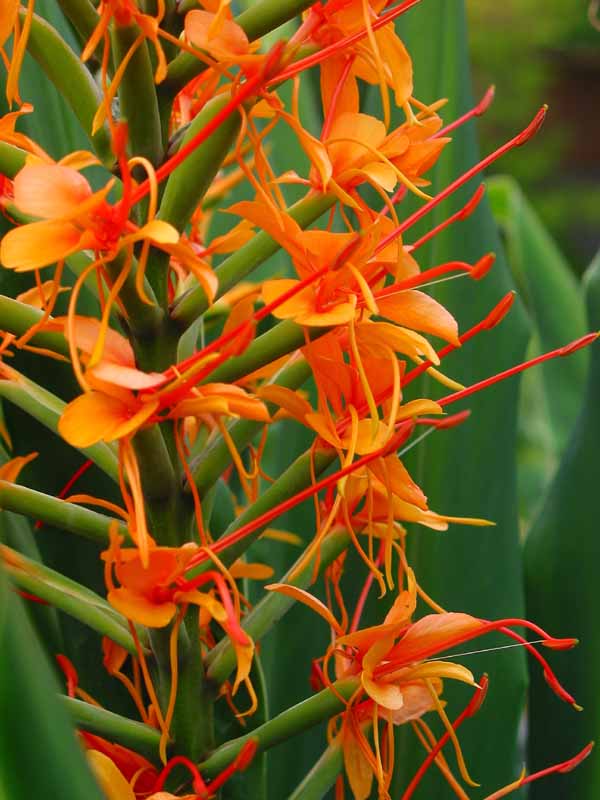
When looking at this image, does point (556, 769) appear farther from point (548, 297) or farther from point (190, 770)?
point (548, 297)

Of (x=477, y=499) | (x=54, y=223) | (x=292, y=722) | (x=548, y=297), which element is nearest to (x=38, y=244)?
(x=54, y=223)

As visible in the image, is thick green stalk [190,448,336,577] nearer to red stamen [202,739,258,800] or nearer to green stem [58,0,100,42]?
red stamen [202,739,258,800]

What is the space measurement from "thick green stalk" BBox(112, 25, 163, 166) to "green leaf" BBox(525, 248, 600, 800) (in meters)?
0.36

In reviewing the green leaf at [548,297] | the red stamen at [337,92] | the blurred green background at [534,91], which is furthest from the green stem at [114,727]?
the blurred green background at [534,91]

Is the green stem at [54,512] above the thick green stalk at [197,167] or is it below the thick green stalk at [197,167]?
below

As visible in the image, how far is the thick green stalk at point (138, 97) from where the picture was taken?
16.2 inches

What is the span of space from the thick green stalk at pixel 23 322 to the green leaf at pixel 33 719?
0.17 m

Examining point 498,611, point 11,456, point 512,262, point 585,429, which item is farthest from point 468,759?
point 512,262

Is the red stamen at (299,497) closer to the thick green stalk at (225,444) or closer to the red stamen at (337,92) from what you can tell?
the thick green stalk at (225,444)

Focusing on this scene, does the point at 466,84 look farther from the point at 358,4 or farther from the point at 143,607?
the point at 143,607

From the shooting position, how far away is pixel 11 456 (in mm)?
615

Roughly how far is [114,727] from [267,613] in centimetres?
8

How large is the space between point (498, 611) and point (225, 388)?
36 centimetres

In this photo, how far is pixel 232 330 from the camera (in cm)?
43
